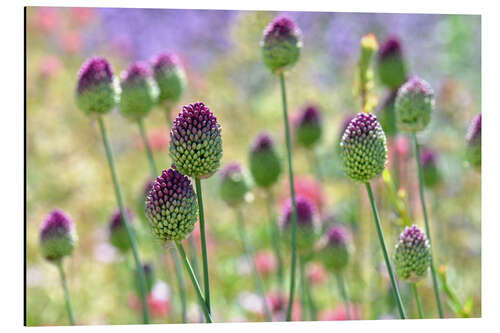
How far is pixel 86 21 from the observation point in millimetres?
2576

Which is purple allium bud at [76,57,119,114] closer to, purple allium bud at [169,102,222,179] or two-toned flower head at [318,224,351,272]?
purple allium bud at [169,102,222,179]

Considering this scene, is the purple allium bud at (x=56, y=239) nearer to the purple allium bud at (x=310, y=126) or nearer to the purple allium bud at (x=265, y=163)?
the purple allium bud at (x=265, y=163)

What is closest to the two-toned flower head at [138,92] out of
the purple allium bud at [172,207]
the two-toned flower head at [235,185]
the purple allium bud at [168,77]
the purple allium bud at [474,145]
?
the purple allium bud at [168,77]

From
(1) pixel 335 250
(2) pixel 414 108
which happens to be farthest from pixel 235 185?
(2) pixel 414 108

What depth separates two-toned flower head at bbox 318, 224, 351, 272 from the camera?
2051mm

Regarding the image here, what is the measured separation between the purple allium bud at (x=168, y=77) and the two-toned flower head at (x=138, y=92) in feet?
0.14

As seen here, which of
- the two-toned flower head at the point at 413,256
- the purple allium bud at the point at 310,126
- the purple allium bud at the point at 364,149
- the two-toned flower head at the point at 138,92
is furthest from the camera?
the purple allium bud at the point at 310,126

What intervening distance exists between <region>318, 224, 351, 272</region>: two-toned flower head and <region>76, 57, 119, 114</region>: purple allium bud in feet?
2.69

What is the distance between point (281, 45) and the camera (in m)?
1.72

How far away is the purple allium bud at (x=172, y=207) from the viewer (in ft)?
4.18

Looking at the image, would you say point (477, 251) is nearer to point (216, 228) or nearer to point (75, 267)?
point (216, 228)

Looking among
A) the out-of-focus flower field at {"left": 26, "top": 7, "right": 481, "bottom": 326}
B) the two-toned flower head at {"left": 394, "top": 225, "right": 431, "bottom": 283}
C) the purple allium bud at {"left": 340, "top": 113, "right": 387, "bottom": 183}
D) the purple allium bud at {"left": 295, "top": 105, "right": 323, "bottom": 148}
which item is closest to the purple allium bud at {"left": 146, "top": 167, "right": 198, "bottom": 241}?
the purple allium bud at {"left": 340, "top": 113, "right": 387, "bottom": 183}

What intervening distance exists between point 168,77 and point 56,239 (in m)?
0.58
